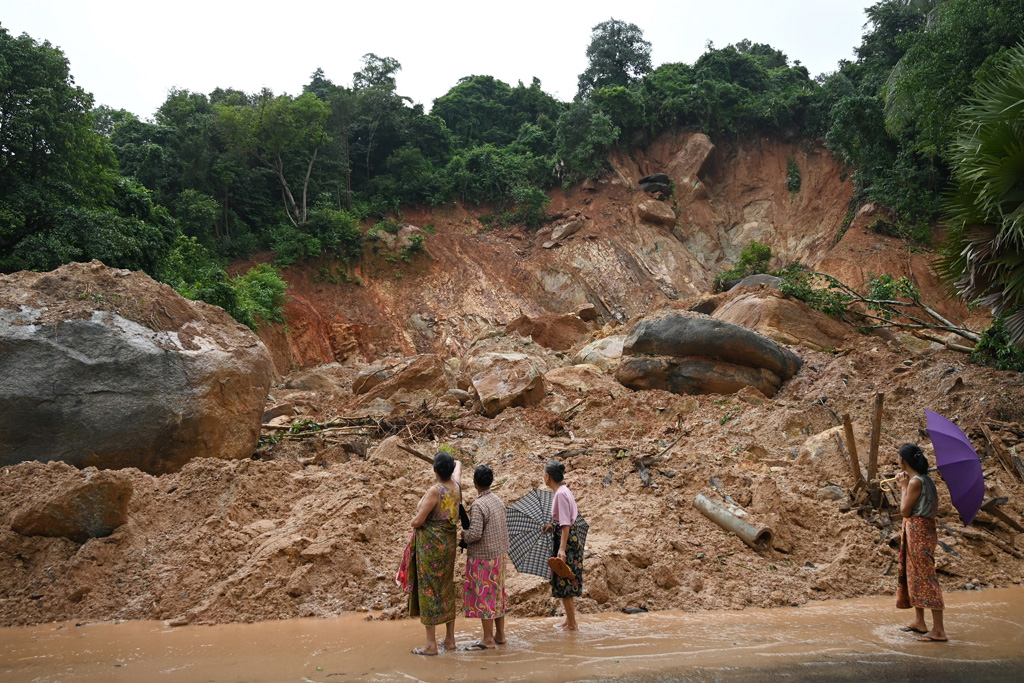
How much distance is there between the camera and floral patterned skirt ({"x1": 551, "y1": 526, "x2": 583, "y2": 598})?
4336mm

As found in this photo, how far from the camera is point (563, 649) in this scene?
402cm

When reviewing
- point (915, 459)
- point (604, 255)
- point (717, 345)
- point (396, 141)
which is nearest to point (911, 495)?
point (915, 459)

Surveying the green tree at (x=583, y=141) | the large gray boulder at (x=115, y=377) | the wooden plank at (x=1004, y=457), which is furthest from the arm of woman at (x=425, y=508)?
the green tree at (x=583, y=141)

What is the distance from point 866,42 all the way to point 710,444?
93.7ft

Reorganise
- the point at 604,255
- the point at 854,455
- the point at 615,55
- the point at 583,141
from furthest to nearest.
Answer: the point at 615,55 < the point at 583,141 < the point at 604,255 < the point at 854,455

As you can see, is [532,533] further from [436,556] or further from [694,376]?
[694,376]

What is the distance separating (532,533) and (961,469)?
2.89m

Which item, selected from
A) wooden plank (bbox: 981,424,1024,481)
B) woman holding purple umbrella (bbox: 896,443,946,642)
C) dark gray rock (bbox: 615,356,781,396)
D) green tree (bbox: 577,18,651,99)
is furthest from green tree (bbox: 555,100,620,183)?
woman holding purple umbrella (bbox: 896,443,946,642)

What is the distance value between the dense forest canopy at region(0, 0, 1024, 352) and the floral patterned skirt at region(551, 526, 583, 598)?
5.36m

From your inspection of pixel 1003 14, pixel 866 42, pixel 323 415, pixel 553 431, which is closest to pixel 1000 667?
pixel 553 431

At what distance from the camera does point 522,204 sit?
95.2ft

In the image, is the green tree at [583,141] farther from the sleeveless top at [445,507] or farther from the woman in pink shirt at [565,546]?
the sleeveless top at [445,507]

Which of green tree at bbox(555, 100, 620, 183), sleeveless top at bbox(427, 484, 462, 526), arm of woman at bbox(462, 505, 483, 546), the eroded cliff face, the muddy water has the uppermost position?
green tree at bbox(555, 100, 620, 183)

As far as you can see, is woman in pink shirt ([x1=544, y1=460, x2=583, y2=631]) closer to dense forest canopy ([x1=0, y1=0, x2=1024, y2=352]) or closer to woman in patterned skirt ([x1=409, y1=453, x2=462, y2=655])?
woman in patterned skirt ([x1=409, y1=453, x2=462, y2=655])
